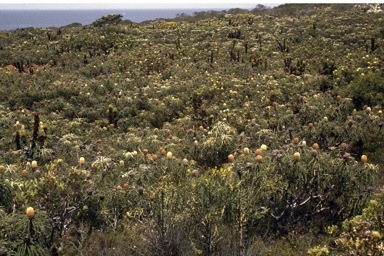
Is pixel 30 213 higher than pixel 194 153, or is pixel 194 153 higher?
pixel 30 213

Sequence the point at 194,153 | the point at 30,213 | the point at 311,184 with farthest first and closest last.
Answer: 1. the point at 194,153
2. the point at 311,184
3. the point at 30,213

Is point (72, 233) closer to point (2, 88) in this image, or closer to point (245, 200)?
point (245, 200)

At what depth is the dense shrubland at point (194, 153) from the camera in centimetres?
469

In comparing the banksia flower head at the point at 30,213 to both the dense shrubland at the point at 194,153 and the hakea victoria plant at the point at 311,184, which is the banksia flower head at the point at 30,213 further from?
the hakea victoria plant at the point at 311,184

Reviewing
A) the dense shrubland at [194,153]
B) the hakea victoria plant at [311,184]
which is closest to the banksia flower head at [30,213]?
the dense shrubland at [194,153]

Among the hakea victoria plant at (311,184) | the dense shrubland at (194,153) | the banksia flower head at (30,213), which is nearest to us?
the banksia flower head at (30,213)

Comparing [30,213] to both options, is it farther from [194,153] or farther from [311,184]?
[194,153]

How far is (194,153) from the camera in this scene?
8.90m

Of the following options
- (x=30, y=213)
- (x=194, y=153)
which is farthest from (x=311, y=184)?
(x=30, y=213)

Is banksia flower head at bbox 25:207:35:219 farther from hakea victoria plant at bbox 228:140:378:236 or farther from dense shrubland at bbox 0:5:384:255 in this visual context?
hakea victoria plant at bbox 228:140:378:236

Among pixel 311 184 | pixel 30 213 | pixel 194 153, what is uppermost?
pixel 30 213

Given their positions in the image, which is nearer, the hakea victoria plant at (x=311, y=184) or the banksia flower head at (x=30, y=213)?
the banksia flower head at (x=30, y=213)

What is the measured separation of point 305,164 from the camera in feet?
18.9

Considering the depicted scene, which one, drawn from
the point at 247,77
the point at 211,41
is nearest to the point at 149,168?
the point at 247,77
